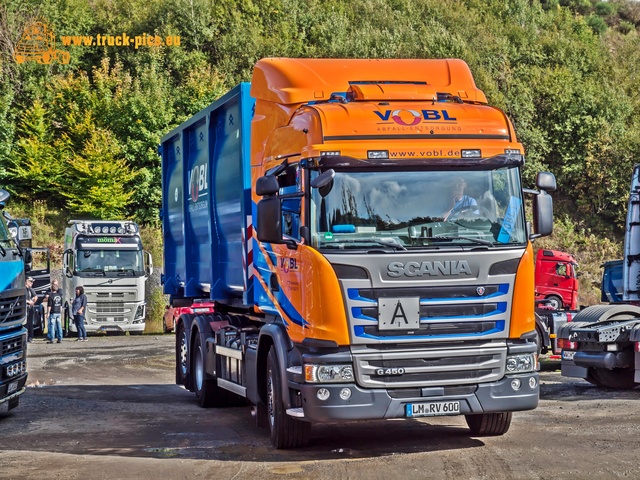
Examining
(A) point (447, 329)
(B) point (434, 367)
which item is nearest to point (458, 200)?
(A) point (447, 329)

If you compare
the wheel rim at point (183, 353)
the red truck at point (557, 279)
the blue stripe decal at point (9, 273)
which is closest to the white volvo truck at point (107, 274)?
the red truck at point (557, 279)

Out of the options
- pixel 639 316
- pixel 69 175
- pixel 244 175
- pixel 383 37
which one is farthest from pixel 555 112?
pixel 244 175

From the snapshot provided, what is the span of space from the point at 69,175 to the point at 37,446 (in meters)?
36.0

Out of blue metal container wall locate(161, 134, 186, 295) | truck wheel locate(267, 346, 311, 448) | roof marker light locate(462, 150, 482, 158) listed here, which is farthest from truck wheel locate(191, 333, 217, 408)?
roof marker light locate(462, 150, 482, 158)

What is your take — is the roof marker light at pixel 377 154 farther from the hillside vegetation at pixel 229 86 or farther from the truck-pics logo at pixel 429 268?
the hillside vegetation at pixel 229 86

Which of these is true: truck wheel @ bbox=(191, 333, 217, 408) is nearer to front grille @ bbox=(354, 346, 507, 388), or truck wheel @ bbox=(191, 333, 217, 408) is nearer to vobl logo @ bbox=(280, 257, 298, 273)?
vobl logo @ bbox=(280, 257, 298, 273)

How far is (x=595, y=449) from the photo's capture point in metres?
9.80

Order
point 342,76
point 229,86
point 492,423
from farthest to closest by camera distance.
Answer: point 229,86
point 342,76
point 492,423

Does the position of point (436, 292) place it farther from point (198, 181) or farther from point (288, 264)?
point (198, 181)

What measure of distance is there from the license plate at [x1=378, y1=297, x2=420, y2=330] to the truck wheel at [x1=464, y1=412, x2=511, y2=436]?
6.17 feet

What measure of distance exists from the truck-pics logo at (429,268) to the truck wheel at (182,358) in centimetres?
678

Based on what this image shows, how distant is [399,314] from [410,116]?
1973mm

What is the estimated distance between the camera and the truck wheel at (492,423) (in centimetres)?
1069

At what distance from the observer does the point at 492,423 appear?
1075 centimetres
